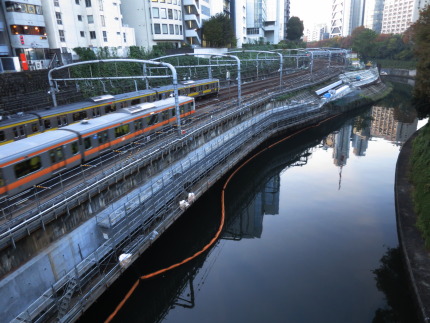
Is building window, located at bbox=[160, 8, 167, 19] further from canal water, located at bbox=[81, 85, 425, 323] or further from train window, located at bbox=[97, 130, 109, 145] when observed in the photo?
train window, located at bbox=[97, 130, 109, 145]

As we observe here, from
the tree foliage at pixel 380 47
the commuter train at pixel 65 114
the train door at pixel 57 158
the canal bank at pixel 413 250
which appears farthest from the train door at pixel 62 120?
the tree foliage at pixel 380 47

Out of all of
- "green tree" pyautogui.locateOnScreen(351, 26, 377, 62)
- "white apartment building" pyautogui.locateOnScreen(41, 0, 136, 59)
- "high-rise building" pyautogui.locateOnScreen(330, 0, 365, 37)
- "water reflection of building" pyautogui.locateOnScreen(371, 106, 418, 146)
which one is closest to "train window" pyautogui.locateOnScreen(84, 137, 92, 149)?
"white apartment building" pyautogui.locateOnScreen(41, 0, 136, 59)

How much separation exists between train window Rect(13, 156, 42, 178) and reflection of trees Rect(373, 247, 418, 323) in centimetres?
1863

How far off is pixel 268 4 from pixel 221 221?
97.2 meters

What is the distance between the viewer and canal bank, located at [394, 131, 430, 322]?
1335 cm

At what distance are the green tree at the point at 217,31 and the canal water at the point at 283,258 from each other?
42.6 m

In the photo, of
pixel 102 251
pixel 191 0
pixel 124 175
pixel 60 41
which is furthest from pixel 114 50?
pixel 102 251

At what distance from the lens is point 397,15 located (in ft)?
520

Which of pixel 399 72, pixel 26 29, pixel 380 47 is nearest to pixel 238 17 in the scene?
pixel 26 29

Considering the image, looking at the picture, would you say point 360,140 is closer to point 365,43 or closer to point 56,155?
point 56,155

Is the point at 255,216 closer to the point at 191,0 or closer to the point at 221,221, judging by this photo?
the point at 221,221

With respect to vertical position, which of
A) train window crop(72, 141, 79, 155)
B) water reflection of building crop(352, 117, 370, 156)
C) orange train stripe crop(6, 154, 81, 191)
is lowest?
water reflection of building crop(352, 117, 370, 156)

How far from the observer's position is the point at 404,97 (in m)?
74.6

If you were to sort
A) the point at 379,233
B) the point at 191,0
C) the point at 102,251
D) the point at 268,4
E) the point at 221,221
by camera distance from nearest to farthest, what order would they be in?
1. the point at 102,251
2. the point at 379,233
3. the point at 221,221
4. the point at 191,0
5. the point at 268,4
